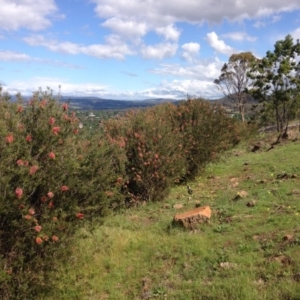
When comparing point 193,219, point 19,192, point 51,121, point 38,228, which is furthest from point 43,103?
point 193,219

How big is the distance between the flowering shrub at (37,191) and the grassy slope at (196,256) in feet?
2.36

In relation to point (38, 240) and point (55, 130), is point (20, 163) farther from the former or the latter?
point (38, 240)

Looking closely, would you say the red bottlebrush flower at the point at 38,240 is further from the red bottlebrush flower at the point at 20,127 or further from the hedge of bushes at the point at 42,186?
the red bottlebrush flower at the point at 20,127

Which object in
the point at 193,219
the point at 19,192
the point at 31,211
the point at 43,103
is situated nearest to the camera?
the point at 19,192

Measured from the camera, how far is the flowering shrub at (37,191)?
4.28 m

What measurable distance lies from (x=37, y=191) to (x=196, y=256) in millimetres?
2807

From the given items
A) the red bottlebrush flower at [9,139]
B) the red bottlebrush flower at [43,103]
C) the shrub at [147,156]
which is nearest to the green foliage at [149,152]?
the shrub at [147,156]

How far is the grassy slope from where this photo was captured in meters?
4.94

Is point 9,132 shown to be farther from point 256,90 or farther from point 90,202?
point 256,90

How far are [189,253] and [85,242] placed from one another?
6.55ft

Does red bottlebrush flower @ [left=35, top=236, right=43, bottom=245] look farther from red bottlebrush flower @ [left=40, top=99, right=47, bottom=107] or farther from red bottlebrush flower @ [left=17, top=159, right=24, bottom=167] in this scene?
red bottlebrush flower @ [left=40, top=99, right=47, bottom=107]

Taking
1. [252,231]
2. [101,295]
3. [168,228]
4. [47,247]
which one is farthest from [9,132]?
[252,231]

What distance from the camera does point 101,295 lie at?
5238mm

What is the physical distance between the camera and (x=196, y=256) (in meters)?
5.94
